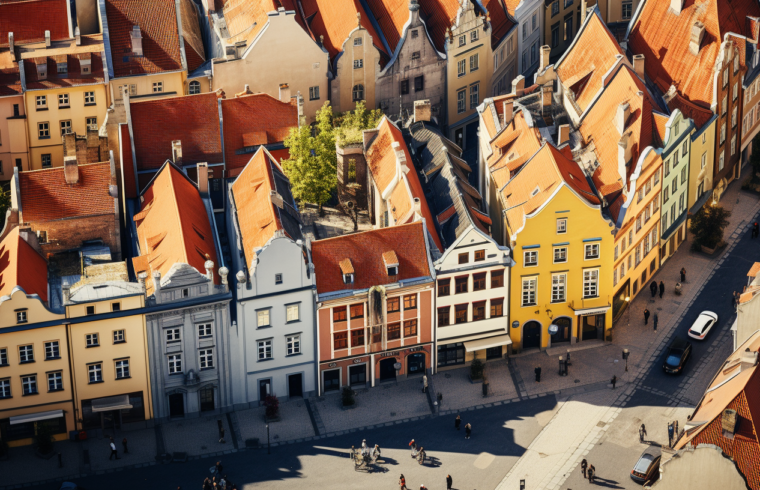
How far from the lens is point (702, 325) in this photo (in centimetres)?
14988

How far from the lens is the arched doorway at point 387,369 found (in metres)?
146

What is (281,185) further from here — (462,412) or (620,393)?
(620,393)

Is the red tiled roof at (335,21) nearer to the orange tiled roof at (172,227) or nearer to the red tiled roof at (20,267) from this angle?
the orange tiled roof at (172,227)

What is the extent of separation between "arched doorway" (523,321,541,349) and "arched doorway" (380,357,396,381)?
12.6 meters

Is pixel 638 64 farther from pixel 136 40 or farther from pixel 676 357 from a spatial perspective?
pixel 136 40

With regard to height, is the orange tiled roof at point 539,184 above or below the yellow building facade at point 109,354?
above

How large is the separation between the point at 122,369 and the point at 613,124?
169ft

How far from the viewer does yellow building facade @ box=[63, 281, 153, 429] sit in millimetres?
135000

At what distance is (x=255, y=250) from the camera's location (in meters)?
137

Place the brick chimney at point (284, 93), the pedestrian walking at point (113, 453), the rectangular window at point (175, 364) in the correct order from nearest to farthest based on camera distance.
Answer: the pedestrian walking at point (113, 453)
the rectangular window at point (175, 364)
the brick chimney at point (284, 93)

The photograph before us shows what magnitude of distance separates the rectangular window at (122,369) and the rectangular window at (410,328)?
24481mm

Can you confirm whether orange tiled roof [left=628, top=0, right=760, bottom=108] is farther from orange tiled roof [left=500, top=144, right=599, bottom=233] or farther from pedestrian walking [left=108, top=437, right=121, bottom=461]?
pedestrian walking [left=108, top=437, right=121, bottom=461]

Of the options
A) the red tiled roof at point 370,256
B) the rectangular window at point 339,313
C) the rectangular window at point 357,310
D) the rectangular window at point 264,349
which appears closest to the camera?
the red tiled roof at point 370,256

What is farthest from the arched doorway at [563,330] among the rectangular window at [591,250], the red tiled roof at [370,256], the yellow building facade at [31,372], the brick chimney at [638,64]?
the yellow building facade at [31,372]
